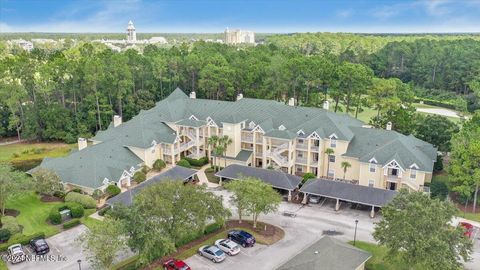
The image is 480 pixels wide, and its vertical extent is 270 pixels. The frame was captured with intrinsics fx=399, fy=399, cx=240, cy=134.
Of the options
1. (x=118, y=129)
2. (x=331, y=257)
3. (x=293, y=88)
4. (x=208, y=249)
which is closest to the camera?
(x=331, y=257)

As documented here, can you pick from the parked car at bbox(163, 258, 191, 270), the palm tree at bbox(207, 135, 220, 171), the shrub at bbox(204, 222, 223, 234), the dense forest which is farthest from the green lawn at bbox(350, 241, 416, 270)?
the dense forest

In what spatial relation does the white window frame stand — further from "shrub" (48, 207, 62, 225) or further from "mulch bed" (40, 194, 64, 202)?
"mulch bed" (40, 194, 64, 202)

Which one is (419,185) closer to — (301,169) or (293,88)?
(301,169)

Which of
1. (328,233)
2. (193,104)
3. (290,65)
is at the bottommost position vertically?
(328,233)

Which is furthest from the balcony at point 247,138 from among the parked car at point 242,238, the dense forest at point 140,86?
the dense forest at point 140,86

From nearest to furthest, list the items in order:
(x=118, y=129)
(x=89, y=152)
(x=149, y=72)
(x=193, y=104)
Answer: (x=89, y=152)
(x=118, y=129)
(x=193, y=104)
(x=149, y=72)

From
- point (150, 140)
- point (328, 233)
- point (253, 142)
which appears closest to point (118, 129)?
point (150, 140)

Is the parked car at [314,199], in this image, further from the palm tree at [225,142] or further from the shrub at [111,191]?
the shrub at [111,191]
